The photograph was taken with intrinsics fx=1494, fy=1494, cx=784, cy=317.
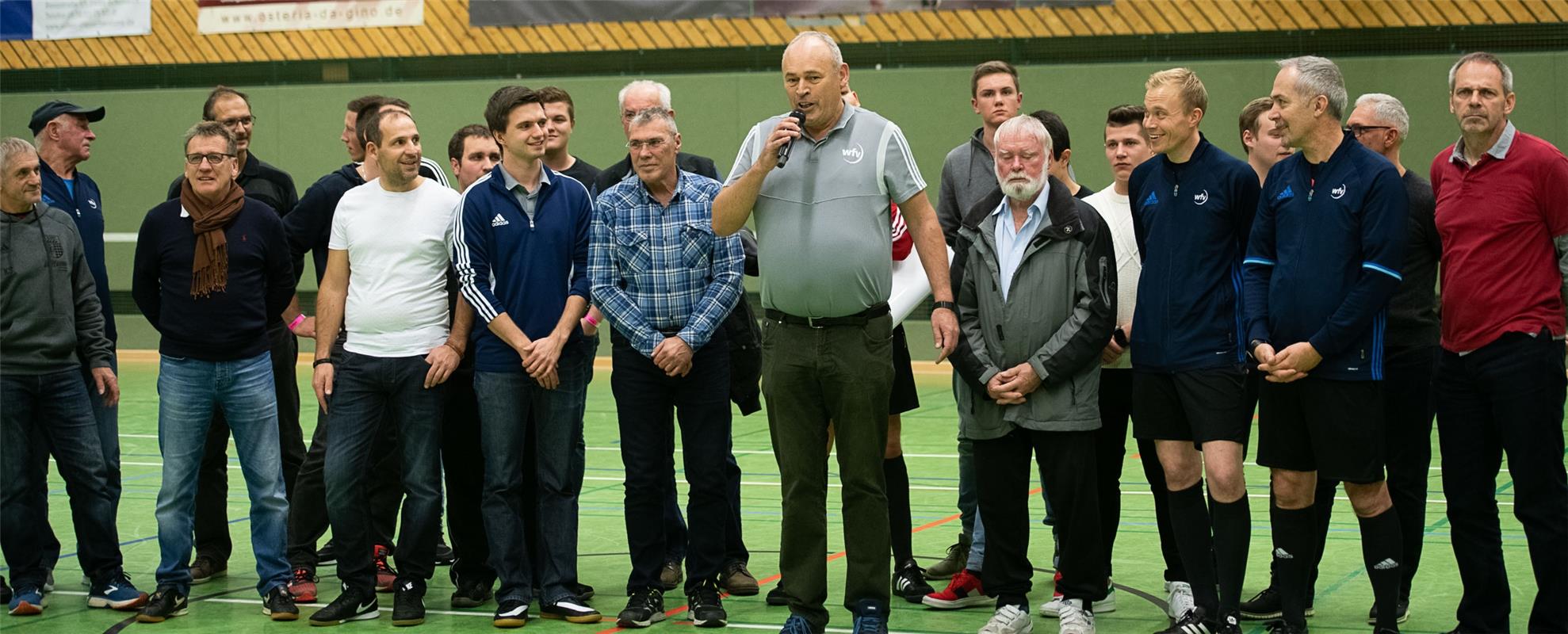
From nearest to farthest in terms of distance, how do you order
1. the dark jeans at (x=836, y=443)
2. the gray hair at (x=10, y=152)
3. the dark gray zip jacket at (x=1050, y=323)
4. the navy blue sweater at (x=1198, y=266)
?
1. the navy blue sweater at (x=1198, y=266)
2. the dark jeans at (x=836, y=443)
3. the dark gray zip jacket at (x=1050, y=323)
4. the gray hair at (x=10, y=152)

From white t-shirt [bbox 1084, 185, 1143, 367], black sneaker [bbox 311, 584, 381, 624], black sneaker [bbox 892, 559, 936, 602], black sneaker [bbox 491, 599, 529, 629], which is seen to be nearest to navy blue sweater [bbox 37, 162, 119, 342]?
black sneaker [bbox 311, 584, 381, 624]

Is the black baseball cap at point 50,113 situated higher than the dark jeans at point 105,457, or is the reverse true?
the black baseball cap at point 50,113

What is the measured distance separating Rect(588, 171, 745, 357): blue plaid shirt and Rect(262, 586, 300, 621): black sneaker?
1583mm

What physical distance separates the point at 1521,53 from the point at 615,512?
10.3 metres

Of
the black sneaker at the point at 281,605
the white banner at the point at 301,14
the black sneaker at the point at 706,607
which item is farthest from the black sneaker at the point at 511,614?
the white banner at the point at 301,14

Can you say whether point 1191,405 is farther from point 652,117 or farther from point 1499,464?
point 652,117

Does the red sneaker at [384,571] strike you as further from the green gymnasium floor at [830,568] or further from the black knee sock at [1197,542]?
the black knee sock at [1197,542]

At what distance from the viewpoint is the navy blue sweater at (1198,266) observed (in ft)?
15.1

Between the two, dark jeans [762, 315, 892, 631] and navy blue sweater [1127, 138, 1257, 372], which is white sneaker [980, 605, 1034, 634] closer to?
dark jeans [762, 315, 892, 631]

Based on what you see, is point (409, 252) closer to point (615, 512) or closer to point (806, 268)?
point (806, 268)

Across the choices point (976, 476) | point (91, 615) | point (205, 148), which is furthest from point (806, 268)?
point (91, 615)

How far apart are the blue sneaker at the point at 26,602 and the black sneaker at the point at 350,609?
103 cm

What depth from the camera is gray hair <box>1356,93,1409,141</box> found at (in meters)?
5.08

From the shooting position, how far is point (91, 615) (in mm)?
5469
